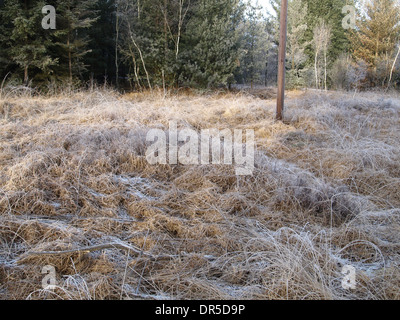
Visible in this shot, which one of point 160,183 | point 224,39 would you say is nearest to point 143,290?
point 160,183

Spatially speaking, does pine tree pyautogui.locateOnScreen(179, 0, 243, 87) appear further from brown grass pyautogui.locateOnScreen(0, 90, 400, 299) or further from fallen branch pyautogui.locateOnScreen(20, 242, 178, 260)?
fallen branch pyautogui.locateOnScreen(20, 242, 178, 260)

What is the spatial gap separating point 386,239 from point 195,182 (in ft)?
6.61

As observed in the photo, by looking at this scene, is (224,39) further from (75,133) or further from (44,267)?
(44,267)

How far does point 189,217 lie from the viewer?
9.21 feet

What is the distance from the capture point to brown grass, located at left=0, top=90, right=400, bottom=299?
1.87 meters

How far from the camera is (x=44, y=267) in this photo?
1.95m

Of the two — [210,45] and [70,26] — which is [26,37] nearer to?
[70,26]

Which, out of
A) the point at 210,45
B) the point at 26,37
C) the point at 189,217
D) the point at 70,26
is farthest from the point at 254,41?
the point at 189,217

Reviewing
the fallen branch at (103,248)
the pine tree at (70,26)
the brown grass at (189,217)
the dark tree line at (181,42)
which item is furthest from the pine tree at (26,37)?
the fallen branch at (103,248)

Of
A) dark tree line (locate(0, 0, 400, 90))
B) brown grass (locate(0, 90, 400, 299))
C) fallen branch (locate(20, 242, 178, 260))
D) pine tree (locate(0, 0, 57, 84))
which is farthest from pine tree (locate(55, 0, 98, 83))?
fallen branch (locate(20, 242, 178, 260))

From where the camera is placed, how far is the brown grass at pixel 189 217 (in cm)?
187

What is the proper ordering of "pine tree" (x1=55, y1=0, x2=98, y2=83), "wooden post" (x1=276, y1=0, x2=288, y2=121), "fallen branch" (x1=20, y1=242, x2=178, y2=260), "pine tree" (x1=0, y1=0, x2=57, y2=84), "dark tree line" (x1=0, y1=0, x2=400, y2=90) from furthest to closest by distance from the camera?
"pine tree" (x1=55, y1=0, x2=98, y2=83) → "dark tree line" (x1=0, y1=0, x2=400, y2=90) → "pine tree" (x1=0, y1=0, x2=57, y2=84) → "wooden post" (x1=276, y1=0, x2=288, y2=121) → "fallen branch" (x1=20, y1=242, x2=178, y2=260)

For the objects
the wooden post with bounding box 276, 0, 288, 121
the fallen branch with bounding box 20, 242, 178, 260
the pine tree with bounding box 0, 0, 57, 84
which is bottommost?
the fallen branch with bounding box 20, 242, 178, 260

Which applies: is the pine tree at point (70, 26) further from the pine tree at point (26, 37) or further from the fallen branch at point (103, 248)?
the fallen branch at point (103, 248)
